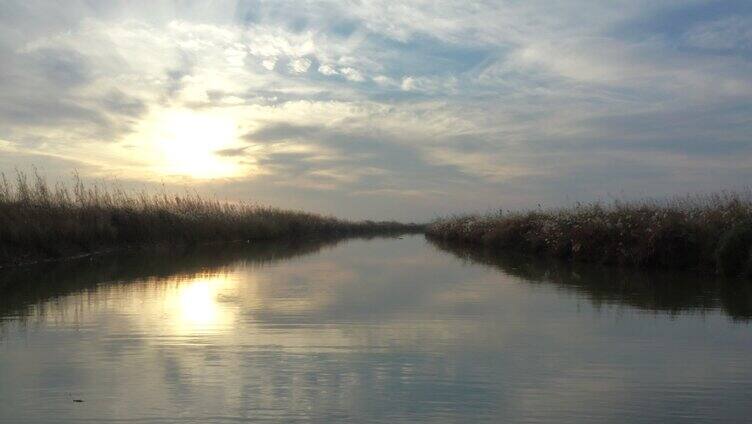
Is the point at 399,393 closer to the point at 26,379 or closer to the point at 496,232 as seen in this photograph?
the point at 26,379

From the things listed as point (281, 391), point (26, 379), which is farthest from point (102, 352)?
point (281, 391)

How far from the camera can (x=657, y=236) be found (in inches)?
452

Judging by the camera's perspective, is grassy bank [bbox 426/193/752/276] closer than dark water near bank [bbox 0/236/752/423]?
No

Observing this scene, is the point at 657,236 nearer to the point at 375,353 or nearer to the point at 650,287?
the point at 650,287

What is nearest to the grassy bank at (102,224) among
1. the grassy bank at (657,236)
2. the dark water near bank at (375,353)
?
the dark water near bank at (375,353)

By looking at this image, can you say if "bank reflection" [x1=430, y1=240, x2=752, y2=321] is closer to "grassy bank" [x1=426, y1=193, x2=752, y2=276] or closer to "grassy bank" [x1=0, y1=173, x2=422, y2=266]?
"grassy bank" [x1=426, y1=193, x2=752, y2=276]

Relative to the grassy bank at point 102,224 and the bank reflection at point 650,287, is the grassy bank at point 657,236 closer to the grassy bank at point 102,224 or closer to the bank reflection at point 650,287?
the bank reflection at point 650,287

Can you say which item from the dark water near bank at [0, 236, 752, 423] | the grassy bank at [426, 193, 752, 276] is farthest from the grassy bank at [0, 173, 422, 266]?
the grassy bank at [426, 193, 752, 276]

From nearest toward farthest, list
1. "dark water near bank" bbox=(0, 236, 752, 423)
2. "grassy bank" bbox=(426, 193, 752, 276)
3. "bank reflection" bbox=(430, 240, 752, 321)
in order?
1. "dark water near bank" bbox=(0, 236, 752, 423)
2. "bank reflection" bbox=(430, 240, 752, 321)
3. "grassy bank" bbox=(426, 193, 752, 276)

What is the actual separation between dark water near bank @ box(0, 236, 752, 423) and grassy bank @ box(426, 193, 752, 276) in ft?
5.42

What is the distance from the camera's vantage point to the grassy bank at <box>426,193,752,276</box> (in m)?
9.91

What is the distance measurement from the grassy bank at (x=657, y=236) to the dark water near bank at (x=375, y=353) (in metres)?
1.65

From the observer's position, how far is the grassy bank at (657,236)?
32.5ft

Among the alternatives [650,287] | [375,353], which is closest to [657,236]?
[650,287]
